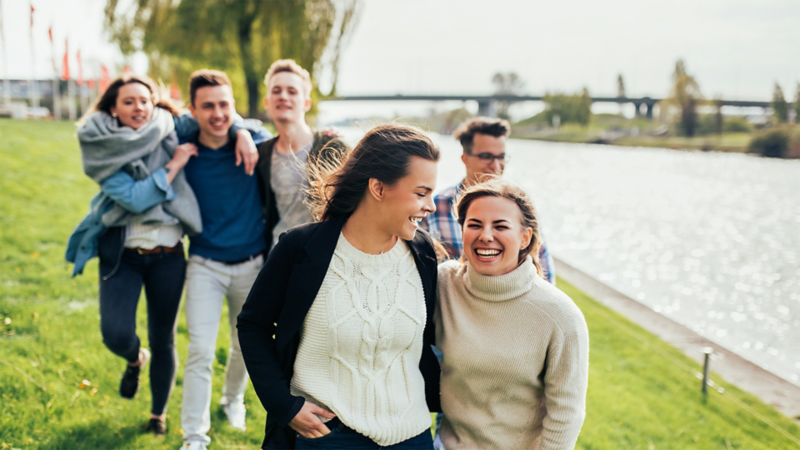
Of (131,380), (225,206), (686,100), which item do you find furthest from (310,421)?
(686,100)

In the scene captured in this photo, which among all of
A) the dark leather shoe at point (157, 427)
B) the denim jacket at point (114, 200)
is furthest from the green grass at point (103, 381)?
the denim jacket at point (114, 200)

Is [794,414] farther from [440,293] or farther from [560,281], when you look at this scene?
[440,293]

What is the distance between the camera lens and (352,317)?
6.84ft

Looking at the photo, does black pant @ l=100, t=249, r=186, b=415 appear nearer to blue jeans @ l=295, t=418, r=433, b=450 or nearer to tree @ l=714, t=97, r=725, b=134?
blue jeans @ l=295, t=418, r=433, b=450

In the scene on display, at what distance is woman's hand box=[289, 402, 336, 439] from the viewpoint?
207cm

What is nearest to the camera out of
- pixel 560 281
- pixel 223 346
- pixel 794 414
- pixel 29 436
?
pixel 29 436

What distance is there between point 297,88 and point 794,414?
5.61 metres

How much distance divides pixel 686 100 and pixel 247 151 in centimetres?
6744

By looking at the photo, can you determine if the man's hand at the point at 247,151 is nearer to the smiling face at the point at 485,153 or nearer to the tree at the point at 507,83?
the smiling face at the point at 485,153

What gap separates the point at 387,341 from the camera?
6.95ft

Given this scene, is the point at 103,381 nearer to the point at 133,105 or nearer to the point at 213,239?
the point at 213,239

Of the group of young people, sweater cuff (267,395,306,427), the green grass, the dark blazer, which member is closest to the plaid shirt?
the group of young people

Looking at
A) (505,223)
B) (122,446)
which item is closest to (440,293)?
(505,223)

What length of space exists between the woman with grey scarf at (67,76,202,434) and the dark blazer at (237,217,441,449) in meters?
1.39
